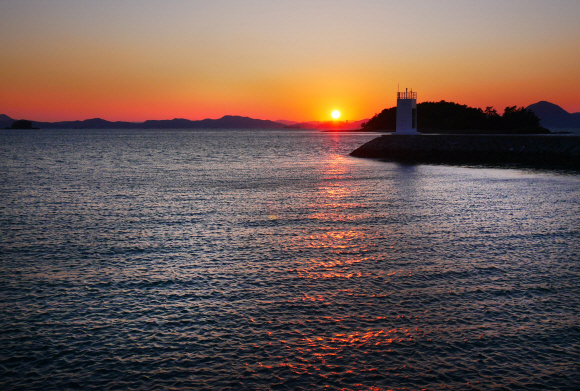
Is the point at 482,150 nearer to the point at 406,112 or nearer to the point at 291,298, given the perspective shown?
the point at 406,112

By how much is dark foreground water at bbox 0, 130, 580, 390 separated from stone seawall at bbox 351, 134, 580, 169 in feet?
102

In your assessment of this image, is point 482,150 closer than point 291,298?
No

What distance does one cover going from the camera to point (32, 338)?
8438 mm

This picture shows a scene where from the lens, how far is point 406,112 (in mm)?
66938

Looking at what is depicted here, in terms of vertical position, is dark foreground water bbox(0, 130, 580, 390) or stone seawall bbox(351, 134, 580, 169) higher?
stone seawall bbox(351, 134, 580, 169)

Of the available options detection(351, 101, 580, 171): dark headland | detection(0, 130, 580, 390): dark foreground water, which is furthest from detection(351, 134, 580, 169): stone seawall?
detection(0, 130, 580, 390): dark foreground water

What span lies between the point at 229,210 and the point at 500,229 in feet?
38.4

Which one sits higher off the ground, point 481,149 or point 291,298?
point 481,149

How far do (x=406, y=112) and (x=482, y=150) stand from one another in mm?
14805

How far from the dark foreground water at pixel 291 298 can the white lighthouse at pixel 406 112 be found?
151 feet

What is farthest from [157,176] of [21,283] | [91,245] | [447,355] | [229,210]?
[447,355]

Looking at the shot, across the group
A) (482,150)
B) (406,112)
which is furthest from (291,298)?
(406,112)

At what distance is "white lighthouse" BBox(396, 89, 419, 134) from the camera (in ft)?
216

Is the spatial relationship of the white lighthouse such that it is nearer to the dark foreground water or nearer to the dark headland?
the dark headland
